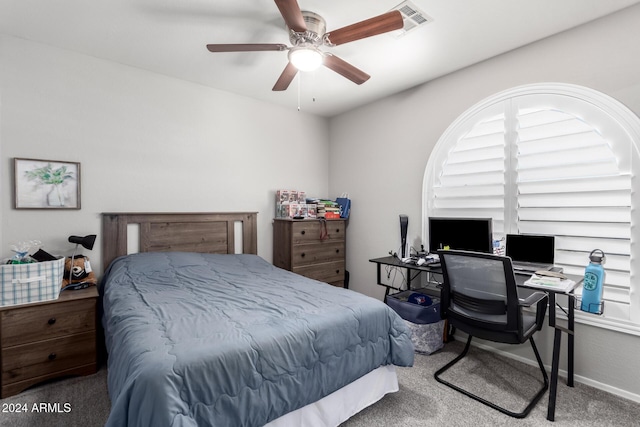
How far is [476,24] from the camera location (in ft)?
7.44

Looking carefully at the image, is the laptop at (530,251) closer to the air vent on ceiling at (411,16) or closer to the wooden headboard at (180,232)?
the air vent on ceiling at (411,16)

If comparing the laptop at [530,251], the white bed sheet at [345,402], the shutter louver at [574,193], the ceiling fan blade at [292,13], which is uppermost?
the ceiling fan blade at [292,13]

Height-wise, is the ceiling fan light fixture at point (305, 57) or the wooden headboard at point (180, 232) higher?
the ceiling fan light fixture at point (305, 57)

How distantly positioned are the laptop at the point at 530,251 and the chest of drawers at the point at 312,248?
2.03 meters

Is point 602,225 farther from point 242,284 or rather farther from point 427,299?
point 242,284

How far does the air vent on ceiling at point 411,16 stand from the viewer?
2064 mm

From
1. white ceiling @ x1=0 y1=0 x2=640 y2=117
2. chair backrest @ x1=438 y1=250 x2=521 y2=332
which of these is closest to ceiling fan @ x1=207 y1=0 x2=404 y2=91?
white ceiling @ x1=0 y1=0 x2=640 y2=117

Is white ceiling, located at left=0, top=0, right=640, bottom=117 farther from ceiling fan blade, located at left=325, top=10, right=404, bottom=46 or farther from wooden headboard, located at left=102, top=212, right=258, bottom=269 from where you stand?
wooden headboard, located at left=102, top=212, right=258, bottom=269

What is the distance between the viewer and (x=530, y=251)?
97.2 inches

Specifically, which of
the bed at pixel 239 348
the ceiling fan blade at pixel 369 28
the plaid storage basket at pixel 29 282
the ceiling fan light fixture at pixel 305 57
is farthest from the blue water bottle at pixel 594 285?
the plaid storage basket at pixel 29 282

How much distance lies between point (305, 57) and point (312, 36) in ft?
0.45

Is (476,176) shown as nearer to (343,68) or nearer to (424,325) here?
(424,325)

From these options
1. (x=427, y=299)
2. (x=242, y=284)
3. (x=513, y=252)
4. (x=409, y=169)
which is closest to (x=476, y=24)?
(x=409, y=169)

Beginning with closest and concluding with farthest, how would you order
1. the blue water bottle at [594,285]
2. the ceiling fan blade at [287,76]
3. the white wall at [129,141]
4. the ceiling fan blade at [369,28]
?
1. the ceiling fan blade at [369,28]
2. the blue water bottle at [594,285]
3. the ceiling fan blade at [287,76]
4. the white wall at [129,141]
